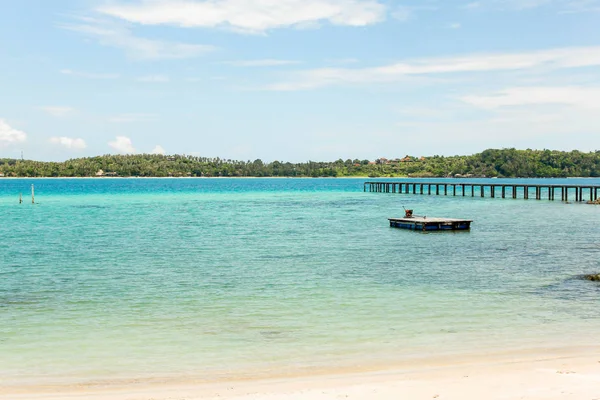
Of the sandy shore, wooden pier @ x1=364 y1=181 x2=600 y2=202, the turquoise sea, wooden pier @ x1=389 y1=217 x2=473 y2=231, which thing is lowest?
the turquoise sea

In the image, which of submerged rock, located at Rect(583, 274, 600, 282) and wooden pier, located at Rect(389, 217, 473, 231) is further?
wooden pier, located at Rect(389, 217, 473, 231)

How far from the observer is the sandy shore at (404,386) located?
1072 cm

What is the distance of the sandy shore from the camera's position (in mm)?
10719

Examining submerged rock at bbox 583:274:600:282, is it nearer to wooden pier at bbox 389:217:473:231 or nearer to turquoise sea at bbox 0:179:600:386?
turquoise sea at bbox 0:179:600:386

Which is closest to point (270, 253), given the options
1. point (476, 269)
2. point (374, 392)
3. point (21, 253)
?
point (476, 269)

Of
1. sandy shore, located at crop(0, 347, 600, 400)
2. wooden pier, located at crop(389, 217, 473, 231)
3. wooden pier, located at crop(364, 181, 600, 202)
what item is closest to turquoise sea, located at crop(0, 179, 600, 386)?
sandy shore, located at crop(0, 347, 600, 400)

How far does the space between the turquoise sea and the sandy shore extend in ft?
2.64

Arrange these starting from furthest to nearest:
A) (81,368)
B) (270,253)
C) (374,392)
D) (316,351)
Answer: (270,253), (316,351), (81,368), (374,392)

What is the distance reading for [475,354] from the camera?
45.7 ft

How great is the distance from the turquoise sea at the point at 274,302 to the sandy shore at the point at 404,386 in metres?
0.81

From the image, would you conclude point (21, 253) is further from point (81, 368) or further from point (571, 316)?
point (571, 316)

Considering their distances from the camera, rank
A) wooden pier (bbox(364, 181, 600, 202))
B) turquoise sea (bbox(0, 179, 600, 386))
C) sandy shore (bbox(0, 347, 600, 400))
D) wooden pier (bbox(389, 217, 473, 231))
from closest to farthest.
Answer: sandy shore (bbox(0, 347, 600, 400))
turquoise sea (bbox(0, 179, 600, 386))
wooden pier (bbox(389, 217, 473, 231))
wooden pier (bbox(364, 181, 600, 202))

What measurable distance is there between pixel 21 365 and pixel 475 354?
9414mm

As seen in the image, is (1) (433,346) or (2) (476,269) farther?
(2) (476,269)
